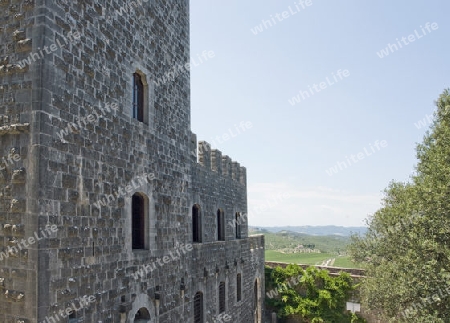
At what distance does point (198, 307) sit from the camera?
11297 millimetres

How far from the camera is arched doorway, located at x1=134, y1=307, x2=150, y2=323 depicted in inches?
282

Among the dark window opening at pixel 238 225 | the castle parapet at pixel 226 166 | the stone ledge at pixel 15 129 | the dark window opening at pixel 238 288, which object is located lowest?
the dark window opening at pixel 238 288

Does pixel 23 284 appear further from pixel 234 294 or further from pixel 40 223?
pixel 234 294

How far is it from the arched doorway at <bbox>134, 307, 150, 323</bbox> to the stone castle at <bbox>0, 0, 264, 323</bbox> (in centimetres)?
2

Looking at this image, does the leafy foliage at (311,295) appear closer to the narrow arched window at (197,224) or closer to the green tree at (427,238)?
the green tree at (427,238)

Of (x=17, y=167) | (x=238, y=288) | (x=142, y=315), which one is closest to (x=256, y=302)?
(x=238, y=288)

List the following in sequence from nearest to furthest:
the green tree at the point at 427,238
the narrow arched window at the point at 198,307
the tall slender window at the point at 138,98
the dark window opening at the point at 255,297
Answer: the tall slender window at the point at 138,98 → the green tree at the point at 427,238 → the narrow arched window at the point at 198,307 → the dark window opening at the point at 255,297

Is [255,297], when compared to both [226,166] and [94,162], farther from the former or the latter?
[94,162]

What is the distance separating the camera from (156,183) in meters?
7.87

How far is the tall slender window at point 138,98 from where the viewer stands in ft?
24.6

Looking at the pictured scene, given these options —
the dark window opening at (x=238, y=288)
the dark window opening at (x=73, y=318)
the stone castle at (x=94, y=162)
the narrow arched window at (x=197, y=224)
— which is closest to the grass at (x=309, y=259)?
the dark window opening at (x=238, y=288)

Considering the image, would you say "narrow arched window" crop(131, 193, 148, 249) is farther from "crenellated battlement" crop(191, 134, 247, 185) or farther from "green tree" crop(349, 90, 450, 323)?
"green tree" crop(349, 90, 450, 323)

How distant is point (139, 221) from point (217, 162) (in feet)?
22.3

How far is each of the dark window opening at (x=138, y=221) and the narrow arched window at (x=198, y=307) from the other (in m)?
4.45
